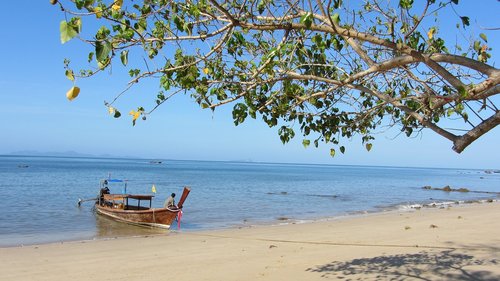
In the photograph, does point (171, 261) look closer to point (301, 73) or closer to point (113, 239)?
point (113, 239)

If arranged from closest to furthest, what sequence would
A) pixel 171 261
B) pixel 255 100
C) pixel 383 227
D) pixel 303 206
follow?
pixel 255 100
pixel 171 261
pixel 383 227
pixel 303 206

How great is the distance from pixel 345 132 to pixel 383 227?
37.2ft

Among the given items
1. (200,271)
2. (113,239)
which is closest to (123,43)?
(200,271)

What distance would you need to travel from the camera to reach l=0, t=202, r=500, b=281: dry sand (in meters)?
7.64

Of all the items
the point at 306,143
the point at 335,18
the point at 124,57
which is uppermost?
the point at 335,18

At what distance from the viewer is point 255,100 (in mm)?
4895

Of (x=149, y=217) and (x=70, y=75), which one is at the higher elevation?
(x=70, y=75)

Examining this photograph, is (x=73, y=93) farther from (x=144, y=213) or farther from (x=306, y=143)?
(x=144, y=213)

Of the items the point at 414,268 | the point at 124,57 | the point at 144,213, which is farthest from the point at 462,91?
the point at 144,213

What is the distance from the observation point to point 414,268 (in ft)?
24.6

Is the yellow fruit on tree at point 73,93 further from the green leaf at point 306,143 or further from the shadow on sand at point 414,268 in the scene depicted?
the shadow on sand at point 414,268

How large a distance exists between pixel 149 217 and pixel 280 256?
8.56 meters

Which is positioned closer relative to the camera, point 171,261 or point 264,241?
point 171,261

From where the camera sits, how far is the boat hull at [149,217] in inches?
669
